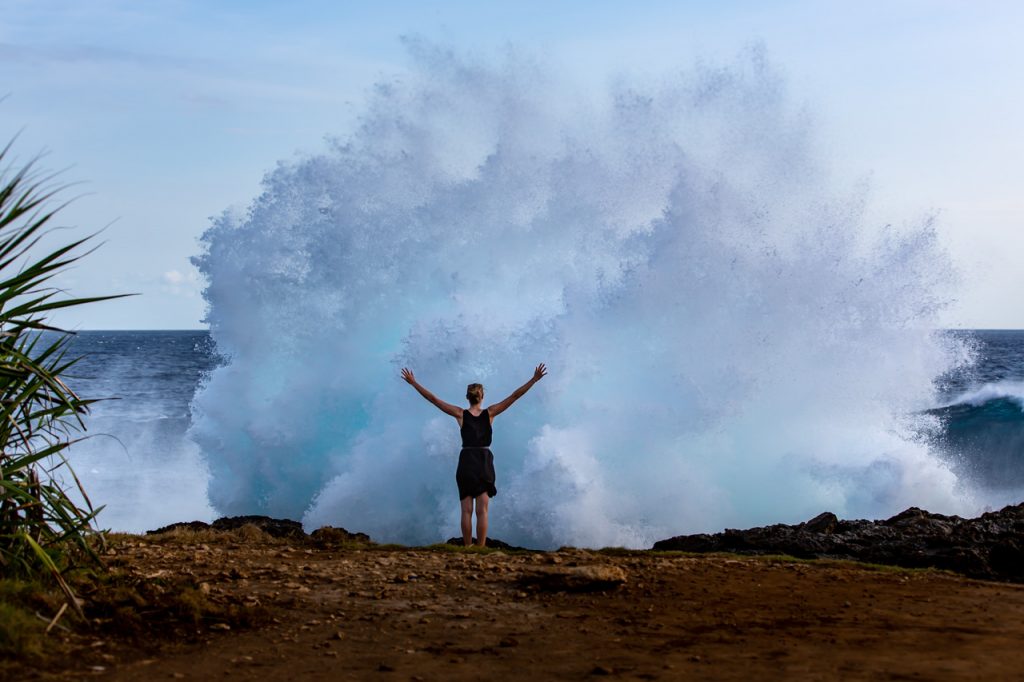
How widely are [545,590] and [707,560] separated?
209 cm

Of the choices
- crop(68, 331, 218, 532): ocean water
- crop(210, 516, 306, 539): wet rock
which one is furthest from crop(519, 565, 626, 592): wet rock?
crop(210, 516, 306, 539): wet rock

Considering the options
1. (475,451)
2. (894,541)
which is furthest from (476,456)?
(894,541)

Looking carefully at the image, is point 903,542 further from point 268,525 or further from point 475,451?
point 268,525

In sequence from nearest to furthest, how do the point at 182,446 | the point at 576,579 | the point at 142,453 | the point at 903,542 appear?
1. the point at 576,579
2. the point at 903,542
3. the point at 142,453
4. the point at 182,446

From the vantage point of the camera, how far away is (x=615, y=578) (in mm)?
7941

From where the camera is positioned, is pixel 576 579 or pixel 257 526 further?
pixel 257 526

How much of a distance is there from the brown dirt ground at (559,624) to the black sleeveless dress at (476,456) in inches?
32.5

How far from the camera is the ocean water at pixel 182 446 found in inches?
921

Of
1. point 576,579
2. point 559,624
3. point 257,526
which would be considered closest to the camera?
point 559,624

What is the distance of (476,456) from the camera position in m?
9.98

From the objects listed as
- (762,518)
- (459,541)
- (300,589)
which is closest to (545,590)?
(300,589)

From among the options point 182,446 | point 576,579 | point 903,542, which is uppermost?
point 182,446

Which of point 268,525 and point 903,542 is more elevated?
point 268,525

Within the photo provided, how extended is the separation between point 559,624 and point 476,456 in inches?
123
